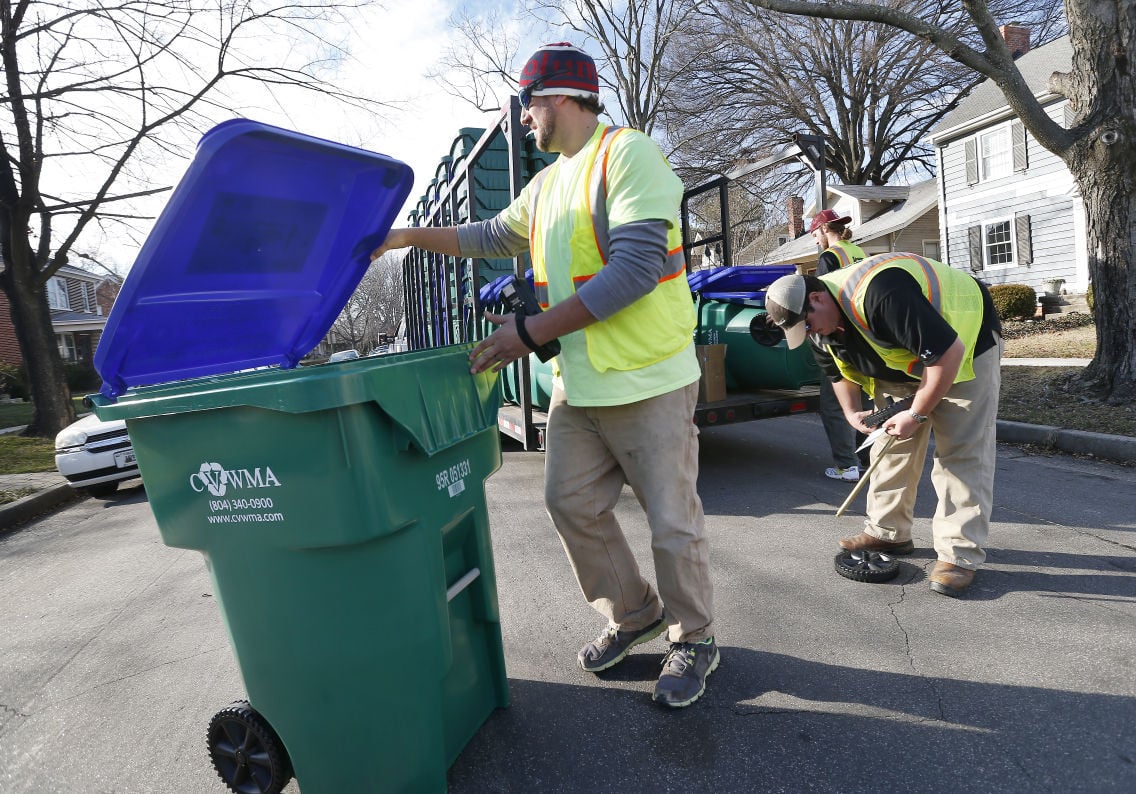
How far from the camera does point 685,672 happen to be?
7.79 ft

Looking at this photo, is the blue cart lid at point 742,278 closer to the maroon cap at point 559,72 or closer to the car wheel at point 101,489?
the maroon cap at point 559,72

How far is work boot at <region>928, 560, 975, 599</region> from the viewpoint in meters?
3.03

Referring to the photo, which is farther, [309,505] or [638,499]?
[638,499]

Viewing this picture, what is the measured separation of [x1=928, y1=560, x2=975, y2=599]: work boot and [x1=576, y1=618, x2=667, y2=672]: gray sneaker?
128 centimetres

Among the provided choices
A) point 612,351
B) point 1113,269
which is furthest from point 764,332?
point 1113,269

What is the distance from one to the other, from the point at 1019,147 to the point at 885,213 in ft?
28.9

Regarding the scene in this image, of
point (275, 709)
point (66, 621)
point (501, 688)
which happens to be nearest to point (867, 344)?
point (501, 688)

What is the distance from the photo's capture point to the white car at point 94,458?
7.25m

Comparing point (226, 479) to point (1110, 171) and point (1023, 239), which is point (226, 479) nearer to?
point (1110, 171)

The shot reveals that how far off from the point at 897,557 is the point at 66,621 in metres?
4.27

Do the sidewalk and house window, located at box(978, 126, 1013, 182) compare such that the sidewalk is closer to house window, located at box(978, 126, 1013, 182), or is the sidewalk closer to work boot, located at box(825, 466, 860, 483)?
work boot, located at box(825, 466, 860, 483)

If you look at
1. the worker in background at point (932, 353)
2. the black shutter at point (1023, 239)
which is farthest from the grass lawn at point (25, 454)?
the black shutter at point (1023, 239)

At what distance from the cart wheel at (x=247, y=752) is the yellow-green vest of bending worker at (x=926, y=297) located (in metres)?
2.58

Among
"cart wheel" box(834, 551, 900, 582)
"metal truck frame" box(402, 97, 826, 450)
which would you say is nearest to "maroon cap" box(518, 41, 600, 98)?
"metal truck frame" box(402, 97, 826, 450)
